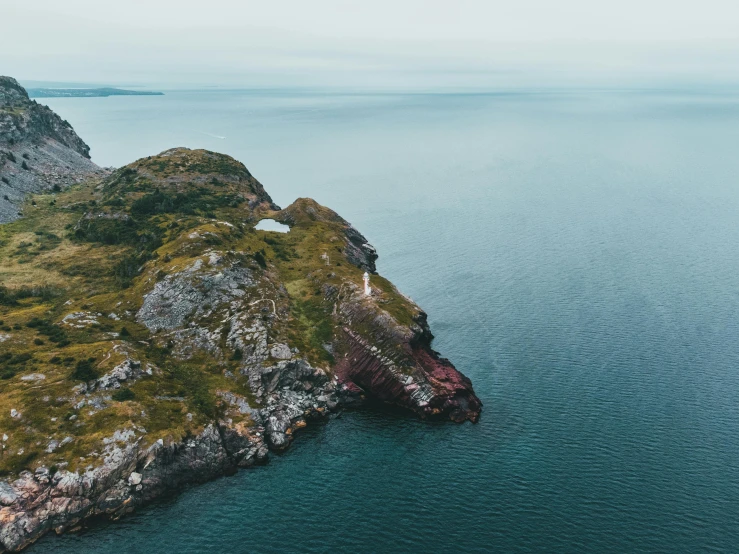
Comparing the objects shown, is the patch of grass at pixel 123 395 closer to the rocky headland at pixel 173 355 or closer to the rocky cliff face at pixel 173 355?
the rocky headland at pixel 173 355

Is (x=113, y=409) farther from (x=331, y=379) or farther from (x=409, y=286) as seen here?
(x=409, y=286)

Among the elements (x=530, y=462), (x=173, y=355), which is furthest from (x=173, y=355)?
(x=530, y=462)

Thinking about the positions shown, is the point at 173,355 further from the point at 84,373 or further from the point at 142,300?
the point at 142,300

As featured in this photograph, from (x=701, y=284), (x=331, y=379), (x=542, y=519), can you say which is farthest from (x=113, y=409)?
(x=701, y=284)

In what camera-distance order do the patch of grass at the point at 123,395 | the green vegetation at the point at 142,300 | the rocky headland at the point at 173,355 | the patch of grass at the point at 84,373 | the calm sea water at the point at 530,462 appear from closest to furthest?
the calm sea water at the point at 530,462 → the rocky headland at the point at 173,355 → the green vegetation at the point at 142,300 → the patch of grass at the point at 123,395 → the patch of grass at the point at 84,373

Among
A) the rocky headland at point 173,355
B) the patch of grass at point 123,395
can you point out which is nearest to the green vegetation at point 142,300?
the patch of grass at point 123,395

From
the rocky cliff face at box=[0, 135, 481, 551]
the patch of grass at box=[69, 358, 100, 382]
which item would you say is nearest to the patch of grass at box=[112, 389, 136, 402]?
the rocky cliff face at box=[0, 135, 481, 551]

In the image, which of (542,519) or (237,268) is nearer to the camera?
(542,519)
